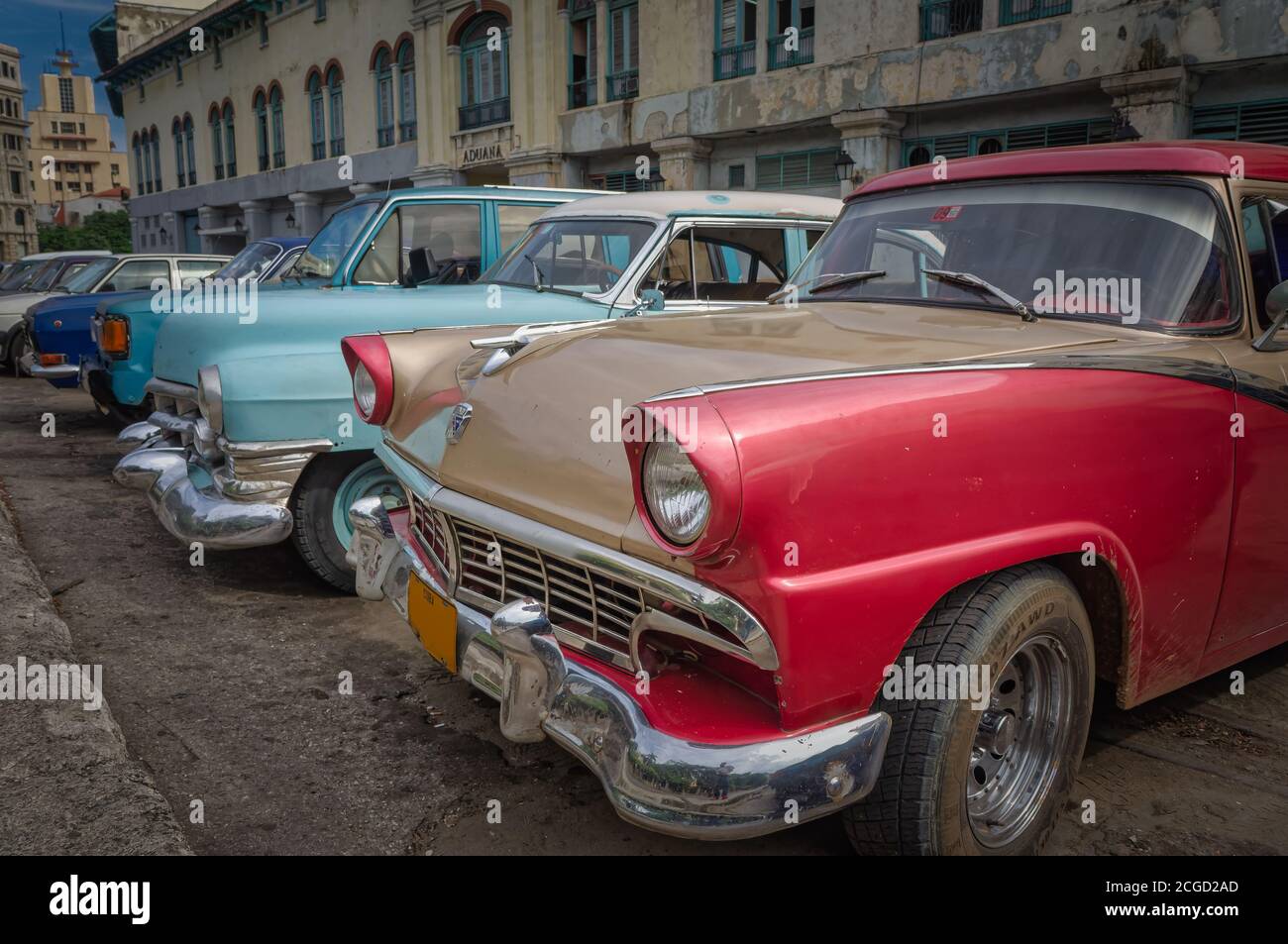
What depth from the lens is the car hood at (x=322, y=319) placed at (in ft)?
14.2

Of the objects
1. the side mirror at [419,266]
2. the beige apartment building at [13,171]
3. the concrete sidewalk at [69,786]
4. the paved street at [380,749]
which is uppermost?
the beige apartment building at [13,171]

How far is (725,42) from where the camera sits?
16.7m

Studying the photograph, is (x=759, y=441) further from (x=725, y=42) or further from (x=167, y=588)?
(x=725, y=42)

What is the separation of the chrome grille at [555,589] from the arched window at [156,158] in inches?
1647

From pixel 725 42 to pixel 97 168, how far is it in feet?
353

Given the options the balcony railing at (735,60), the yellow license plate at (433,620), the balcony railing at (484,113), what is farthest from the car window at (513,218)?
the balcony railing at (484,113)

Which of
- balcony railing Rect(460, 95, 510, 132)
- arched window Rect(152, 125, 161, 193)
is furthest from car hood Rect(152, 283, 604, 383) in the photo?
arched window Rect(152, 125, 161, 193)

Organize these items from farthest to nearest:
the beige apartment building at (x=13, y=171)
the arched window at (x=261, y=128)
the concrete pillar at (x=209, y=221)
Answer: the beige apartment building at (x=13, y=171) → the concrete pillar at (x=209, y=221) → the arched window at (x=261, y=128)

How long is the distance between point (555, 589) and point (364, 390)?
46.1 inches

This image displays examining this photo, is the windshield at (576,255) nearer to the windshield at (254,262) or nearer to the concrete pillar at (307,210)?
the windshield at (254,262)

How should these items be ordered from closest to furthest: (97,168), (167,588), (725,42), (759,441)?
(759,441), (167,588), (725,42), (97,168)

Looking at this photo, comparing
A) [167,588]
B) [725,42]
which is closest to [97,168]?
[725,42]

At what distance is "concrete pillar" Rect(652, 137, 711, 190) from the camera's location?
1711 centimetres

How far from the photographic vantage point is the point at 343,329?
446 centimetres
